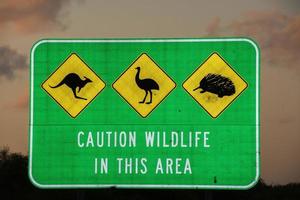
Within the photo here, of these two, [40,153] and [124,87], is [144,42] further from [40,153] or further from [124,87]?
[40,153]

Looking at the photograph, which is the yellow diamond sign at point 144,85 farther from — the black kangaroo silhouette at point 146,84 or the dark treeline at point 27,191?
the dark treeline at point 27,191

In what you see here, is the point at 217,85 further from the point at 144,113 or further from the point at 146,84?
the point at 144,113

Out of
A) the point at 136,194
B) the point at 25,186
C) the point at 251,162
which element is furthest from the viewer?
the point at 136,194

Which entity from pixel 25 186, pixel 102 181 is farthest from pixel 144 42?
pixel 25 186

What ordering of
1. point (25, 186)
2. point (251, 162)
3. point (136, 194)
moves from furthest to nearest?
point (136, 194) < point (25, 186) < point (251, 162)

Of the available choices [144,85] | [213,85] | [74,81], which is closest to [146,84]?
[144,85]

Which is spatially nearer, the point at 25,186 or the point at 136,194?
the point at 25,186

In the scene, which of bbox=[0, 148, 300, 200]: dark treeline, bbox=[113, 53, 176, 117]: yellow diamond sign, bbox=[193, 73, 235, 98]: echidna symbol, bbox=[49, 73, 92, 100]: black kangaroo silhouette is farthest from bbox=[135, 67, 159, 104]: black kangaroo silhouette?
bbox=[0, 148, 300, 200]: dark treeline

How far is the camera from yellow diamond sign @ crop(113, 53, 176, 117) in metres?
11.8

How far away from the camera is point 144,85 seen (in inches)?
464

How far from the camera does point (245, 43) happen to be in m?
11.7

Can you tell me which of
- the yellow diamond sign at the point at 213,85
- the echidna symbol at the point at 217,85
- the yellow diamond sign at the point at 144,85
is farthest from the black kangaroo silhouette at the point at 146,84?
the echidna symbol at the point at 217,85

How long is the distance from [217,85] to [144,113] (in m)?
1.22

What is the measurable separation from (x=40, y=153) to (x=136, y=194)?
5840 centimetres
